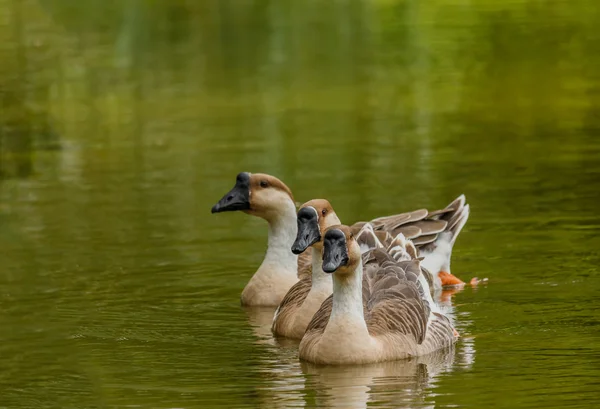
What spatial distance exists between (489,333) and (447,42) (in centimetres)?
2540

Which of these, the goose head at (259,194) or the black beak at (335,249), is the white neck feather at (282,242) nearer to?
the goose head at (259,194)

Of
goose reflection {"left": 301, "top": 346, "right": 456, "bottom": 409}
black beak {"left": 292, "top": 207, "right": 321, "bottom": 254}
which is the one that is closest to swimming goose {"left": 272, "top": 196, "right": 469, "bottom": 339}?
black beak {"left": 292, "top": 207, "right": 321, "bottom": 254}

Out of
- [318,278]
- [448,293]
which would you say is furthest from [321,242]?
[448,293]

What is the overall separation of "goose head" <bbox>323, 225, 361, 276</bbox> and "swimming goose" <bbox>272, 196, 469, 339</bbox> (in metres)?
0.51

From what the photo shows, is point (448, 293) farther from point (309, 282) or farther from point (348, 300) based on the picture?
point (348, 300)

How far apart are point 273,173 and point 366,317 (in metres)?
9.72

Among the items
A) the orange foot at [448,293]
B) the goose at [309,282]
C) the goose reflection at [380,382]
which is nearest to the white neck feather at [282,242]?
→ the goose at [309,282]

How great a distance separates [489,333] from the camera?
555 inches

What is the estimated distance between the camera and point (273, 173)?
23172 millimetres

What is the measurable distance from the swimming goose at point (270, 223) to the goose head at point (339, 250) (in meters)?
3.19

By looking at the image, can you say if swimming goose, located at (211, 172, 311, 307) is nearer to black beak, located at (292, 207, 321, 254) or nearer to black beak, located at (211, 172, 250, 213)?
black beak, located at (211, 172, 250, 213)

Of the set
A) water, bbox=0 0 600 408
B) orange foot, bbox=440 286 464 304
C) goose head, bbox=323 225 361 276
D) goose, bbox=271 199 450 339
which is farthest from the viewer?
orange foot, bbox=440 286 464 304

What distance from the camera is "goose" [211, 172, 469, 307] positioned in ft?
53.2

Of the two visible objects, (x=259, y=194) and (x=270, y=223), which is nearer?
(x=259, y=194)
